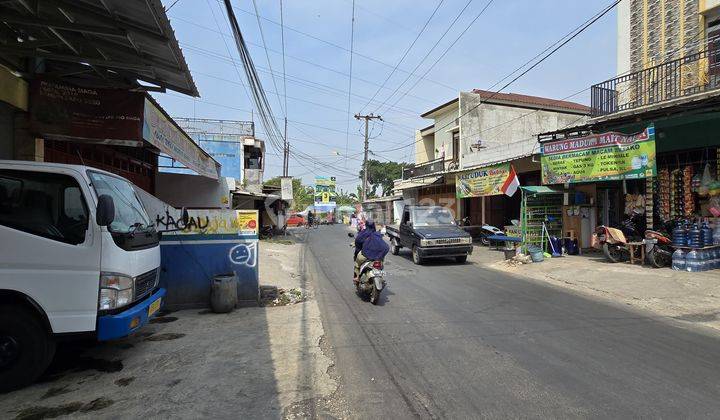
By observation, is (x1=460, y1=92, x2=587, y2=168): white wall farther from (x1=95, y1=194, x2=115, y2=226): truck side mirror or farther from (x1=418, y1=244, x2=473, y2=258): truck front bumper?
(x1=95, y1=194, x2=115, y2=226): truck side mirror

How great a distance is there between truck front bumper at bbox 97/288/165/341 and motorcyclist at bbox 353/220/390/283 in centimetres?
429

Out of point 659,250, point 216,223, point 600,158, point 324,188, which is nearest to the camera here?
point 216,223

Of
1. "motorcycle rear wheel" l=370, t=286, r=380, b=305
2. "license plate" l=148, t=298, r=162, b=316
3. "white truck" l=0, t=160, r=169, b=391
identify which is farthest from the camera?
"motorcycle rear wheel" l=370, t=286, r=380, b=305

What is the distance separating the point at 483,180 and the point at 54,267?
16739 mm

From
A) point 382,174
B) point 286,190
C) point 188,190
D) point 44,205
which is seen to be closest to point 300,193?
point 382,174

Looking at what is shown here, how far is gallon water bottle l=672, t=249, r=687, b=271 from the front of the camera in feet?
34.4

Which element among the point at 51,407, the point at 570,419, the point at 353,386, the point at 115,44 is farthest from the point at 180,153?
the point at 570,419

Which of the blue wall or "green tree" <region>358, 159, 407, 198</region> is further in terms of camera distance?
"green tree" <region>358, 159, 407, 198</region>

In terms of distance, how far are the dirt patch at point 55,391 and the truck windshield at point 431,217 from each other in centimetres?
1142

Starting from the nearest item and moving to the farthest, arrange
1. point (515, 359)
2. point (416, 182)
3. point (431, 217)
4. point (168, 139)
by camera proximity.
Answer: point (515, 359) → point (168, 139) → point (431, 217) → point (416, 182)

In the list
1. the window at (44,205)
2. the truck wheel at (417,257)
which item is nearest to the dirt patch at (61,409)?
the window at (44,205)

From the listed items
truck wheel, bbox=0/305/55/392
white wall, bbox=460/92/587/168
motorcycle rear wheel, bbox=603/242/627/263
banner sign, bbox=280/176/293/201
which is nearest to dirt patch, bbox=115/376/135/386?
truck wheel, bbox=0/305/55/392

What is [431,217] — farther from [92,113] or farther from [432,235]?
[92,113]

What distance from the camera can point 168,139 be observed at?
8.95 metres
